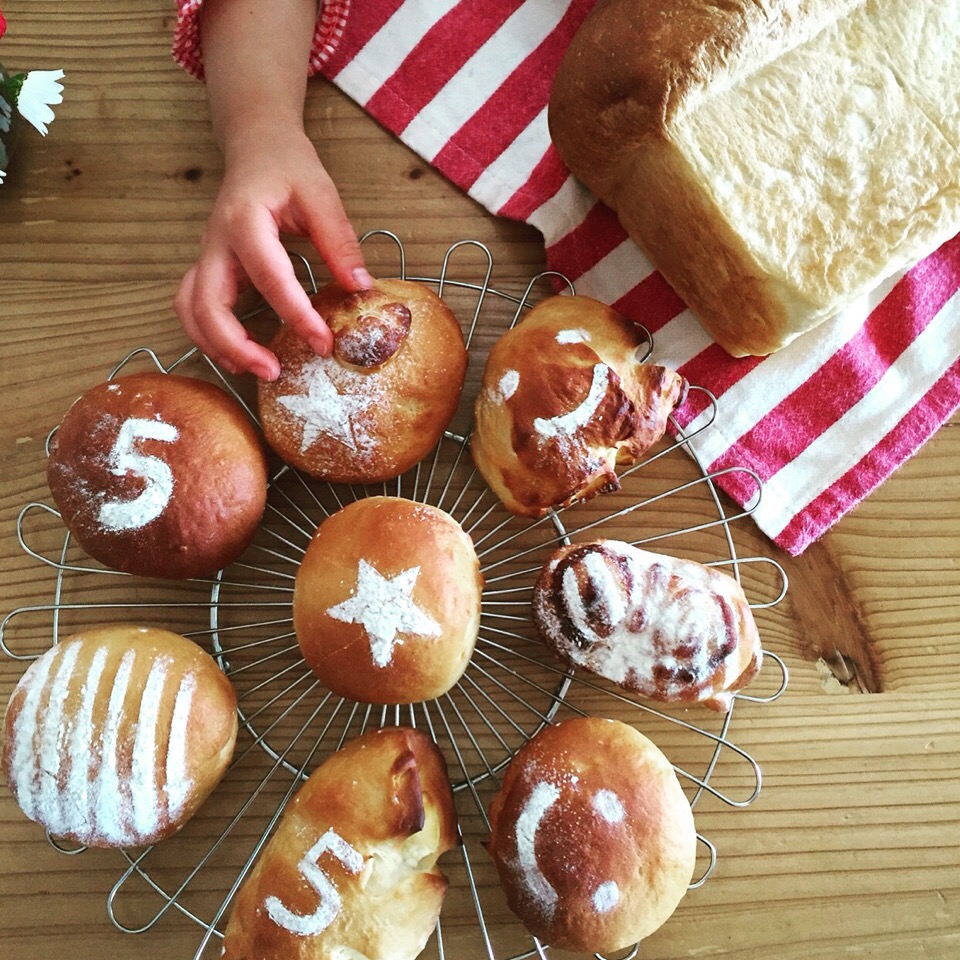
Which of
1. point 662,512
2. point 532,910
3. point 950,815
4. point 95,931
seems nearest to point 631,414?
point 662,512

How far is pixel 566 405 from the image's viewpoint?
0.92 metres

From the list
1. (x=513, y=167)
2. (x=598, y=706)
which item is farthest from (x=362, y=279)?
(x=598, y=706)

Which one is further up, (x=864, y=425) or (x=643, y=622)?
(x=864, y=425)

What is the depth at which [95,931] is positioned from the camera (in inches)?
39.8

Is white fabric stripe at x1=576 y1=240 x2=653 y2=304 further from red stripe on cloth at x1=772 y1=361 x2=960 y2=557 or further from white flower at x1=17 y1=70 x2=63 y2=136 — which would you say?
white flower at x1=17 y1=70 x2=63 y2=136

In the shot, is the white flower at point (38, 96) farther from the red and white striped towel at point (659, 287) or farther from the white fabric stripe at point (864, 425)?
the white fabric stripe at point (864, 425)

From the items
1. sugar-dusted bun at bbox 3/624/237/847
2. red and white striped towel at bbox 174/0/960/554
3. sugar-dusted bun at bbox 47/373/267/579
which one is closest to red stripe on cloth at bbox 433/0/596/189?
red and white striped towel at bbox 174/0/960/554

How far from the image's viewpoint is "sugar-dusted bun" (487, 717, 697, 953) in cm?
86

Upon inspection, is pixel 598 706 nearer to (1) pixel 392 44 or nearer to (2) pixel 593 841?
(2) pixel 593 841

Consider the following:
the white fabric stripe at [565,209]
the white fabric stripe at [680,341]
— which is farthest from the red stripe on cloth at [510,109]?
the white fabric stripe at [680,341]

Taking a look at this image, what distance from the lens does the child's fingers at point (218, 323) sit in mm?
954

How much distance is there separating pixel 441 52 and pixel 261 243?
15.7 inches

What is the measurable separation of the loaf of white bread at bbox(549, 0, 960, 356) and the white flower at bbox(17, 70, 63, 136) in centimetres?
66

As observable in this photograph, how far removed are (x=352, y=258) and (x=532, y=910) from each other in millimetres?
799
